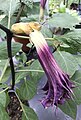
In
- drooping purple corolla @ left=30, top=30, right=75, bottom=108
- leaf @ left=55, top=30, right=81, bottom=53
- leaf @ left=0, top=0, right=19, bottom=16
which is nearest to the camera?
drooping purple corolla @ left=30, top=30, right=75, bottom=108

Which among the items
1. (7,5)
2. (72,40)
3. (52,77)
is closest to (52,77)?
(52,77)

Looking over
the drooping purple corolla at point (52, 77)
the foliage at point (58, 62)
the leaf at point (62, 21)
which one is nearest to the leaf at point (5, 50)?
the foliage at point (58, 62)

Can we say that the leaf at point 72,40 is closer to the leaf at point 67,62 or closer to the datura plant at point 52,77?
the leaf at point 67,62

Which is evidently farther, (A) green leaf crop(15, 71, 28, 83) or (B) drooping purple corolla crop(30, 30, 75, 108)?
(A) green leaf crop(15, 71, 28, 83)

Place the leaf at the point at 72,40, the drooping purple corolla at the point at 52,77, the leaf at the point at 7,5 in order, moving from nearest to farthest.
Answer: the drooping purple corolla at the point at 52,77, the leaf at the point at 72,40, the leaf at the point at 7,5

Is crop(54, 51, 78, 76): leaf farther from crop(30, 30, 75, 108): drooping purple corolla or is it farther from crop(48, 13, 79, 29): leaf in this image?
crop(30, 30, 75, 108): drooping purple corolla

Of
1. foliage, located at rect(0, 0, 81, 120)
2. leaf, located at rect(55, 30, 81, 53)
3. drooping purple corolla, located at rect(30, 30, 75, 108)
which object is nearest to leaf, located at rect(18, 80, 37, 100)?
foliage, located at rect(0, 0, 81, 120)

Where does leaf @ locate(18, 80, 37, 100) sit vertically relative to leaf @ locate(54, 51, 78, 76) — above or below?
below

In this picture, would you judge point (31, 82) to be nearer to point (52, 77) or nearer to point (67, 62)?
point (67, 62)

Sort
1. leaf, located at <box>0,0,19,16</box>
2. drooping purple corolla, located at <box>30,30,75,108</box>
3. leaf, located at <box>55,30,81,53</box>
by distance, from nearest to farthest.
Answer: drooping purple corolla, located at <box>30,30,75,108</box>, leaf, located at <box>55,30,81,53</box>, leaf, located at <box>0,0,19,16</box>
